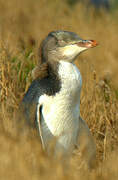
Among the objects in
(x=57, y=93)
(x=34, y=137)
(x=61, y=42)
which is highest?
(x=61, y=42)

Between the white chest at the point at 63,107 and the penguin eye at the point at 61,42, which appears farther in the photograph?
the penguin eye at the point at 61,42

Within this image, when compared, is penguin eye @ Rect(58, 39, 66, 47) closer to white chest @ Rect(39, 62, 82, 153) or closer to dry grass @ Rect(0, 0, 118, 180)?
white chest @ Rect(39, 62, 82, 153)

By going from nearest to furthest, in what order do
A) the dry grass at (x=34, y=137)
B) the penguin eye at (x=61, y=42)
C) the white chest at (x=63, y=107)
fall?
the dry grass at (x=34, y=137) < the white chest at (x=63, y=107) < the penguin eye at (x=61, y=42)

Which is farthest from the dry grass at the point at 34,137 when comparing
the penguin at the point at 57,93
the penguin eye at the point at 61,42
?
the penguin eye at the point at 61,42

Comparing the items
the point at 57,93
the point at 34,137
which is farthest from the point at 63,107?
the point at 34,137

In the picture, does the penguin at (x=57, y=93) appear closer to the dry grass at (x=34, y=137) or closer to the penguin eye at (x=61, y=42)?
the penguin eye at (x=61, y=42)

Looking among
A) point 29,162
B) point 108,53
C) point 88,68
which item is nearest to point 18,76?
point 88,68

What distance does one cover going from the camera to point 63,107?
130 inches

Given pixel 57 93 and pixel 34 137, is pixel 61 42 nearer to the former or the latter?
pixel 57 93

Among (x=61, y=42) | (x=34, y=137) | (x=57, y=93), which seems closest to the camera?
(x=34, y=137)

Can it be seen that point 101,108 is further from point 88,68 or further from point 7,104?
point 7,104

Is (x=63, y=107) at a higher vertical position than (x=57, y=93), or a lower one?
lower

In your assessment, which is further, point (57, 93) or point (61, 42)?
point (61, 42)

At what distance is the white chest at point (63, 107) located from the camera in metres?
3.26
